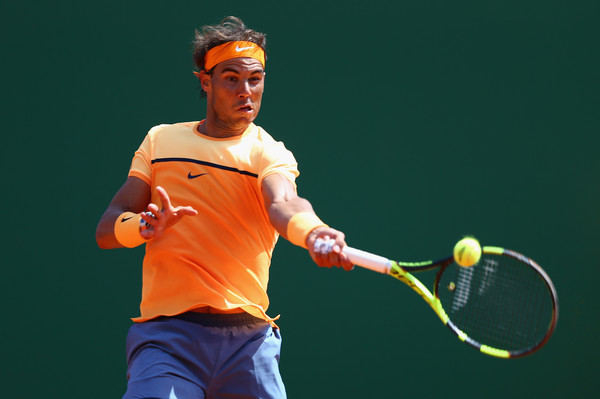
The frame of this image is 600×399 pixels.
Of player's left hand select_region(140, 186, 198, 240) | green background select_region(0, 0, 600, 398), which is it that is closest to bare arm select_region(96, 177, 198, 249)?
player's left hand select_region(140, 186, 198, 240)

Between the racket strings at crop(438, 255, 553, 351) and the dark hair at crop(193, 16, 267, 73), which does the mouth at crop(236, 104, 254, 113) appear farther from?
the racket strings at crop(438, 255, 553, 351)

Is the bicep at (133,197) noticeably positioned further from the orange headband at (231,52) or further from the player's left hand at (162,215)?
the orange headband at (231,52)

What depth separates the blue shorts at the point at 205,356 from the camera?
7.63 feet

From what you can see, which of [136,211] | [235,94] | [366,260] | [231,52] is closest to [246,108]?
[235,94]

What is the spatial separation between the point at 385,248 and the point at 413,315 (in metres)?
0.41

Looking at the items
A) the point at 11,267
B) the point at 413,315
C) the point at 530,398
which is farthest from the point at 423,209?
the point at 11,267

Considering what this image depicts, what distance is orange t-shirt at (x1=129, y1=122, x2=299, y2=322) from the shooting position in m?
2.47

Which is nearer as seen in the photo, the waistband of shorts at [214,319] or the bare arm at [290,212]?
the bare arm at [290,212]

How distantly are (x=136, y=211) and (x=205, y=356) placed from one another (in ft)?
1.90

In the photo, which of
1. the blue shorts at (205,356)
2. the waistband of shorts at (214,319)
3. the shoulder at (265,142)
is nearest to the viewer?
the blue shorts at (205,356)

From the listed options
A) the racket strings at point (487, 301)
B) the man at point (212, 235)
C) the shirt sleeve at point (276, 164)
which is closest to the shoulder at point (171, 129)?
the man at point (212, 235)

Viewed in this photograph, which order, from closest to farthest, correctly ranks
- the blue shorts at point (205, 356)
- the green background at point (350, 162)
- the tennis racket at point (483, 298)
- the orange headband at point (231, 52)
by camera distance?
the tennis racket at point (483, 298)
the blue shorts at point (205, 356)
the orange headband at point (231, 52)
the green background at point (350, 162)

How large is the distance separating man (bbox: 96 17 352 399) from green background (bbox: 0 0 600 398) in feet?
5.38

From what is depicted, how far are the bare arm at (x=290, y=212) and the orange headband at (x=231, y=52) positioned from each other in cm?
51
